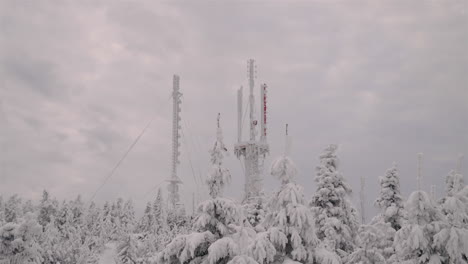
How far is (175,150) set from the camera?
7338 centimetres

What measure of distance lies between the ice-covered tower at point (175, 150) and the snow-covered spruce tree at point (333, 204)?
4688cm

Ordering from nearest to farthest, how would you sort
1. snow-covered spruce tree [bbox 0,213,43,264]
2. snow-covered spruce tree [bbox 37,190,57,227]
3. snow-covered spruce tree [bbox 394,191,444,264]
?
snow-covered spruce tree [bbox 394,191,444,264] < snow-covered spruce tree [bbox 0,213,43,264] < snow-covered spruce tree [bbox 37,190,57,227]

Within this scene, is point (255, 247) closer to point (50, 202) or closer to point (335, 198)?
point (335, 198)

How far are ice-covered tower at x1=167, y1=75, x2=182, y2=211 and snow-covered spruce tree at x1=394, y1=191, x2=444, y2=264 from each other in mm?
54972

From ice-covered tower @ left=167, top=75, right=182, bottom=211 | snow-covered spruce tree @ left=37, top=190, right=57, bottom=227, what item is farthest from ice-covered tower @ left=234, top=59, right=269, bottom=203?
snow-covered spruce tree @ left=37, top=190, right=57, bottom=227

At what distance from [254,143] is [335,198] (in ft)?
144

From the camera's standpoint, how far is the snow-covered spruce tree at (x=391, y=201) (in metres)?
27.1

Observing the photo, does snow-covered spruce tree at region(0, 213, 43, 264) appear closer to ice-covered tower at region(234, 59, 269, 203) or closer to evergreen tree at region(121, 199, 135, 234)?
ice-covered tower at region(234, 59, 269, 203)

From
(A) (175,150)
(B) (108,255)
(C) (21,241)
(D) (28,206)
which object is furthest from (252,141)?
(D) (28,206)

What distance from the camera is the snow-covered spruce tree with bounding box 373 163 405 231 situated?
89.0ft

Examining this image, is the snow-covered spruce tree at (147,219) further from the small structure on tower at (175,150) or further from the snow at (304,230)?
the snow at (304,230)

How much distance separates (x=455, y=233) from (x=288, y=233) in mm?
7268

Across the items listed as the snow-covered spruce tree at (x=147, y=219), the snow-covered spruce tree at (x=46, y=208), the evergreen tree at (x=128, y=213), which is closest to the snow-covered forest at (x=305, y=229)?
the snow-covered spruce tree at (x=46, y=208)

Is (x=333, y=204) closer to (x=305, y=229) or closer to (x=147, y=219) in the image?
(x=305, y=229)
